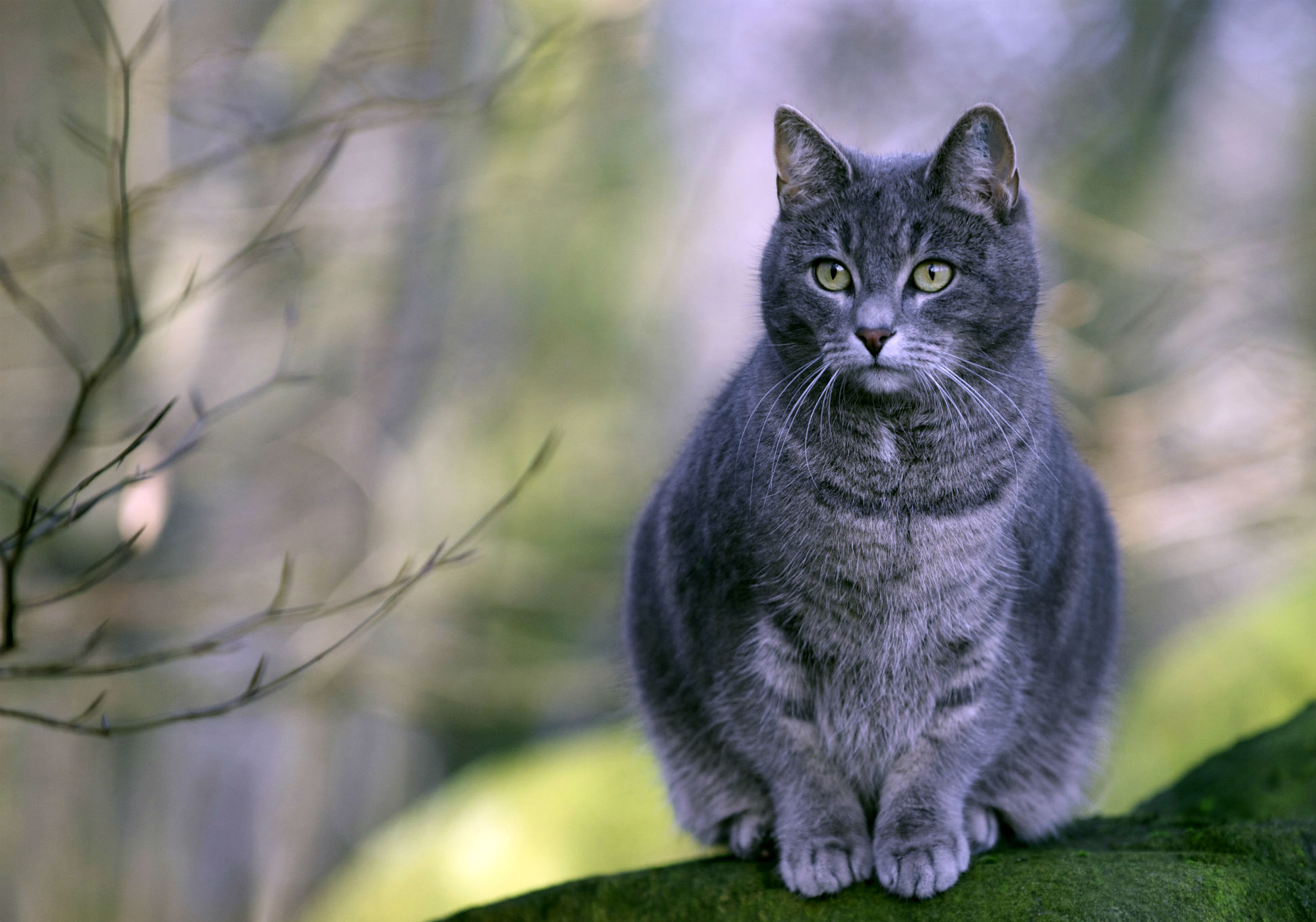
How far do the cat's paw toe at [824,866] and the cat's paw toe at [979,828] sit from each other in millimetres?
347

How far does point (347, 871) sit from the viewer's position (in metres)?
5.42

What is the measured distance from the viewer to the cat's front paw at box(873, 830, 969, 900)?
2115 millimetres

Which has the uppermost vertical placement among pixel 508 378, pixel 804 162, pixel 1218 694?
pixel 804 162

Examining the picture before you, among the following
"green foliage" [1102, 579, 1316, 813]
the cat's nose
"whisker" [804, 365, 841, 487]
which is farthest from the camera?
"green foliage" [1102, 579, 1316, 813]

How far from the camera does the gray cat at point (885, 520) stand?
2.10 metres

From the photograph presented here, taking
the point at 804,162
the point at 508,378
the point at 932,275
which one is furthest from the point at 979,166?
the point at 508,378

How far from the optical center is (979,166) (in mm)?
2109

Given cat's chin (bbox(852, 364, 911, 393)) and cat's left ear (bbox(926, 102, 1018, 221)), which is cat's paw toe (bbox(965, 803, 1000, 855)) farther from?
cat's left ear (bbox(926, 102, 1018, 221))

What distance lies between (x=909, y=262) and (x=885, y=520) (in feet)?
1.69

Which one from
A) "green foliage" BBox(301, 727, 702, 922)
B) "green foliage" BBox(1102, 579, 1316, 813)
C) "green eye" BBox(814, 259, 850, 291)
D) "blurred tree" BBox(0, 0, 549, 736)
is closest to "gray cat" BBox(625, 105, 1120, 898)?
"green eye" BBox(814, 259, 850, 291)

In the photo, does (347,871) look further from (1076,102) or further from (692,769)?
(1076,102)

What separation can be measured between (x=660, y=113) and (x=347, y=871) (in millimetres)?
4286

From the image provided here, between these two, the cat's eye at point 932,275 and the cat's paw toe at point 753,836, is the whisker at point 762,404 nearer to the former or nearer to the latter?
the cat's eye at point 932,275

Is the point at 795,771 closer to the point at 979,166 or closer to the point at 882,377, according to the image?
the point at 882,377
